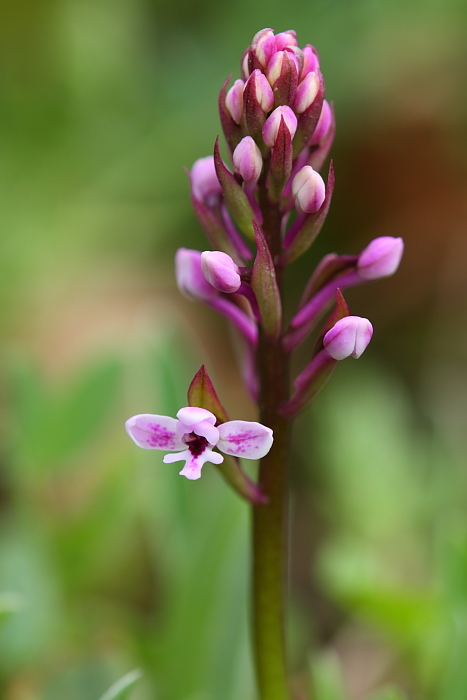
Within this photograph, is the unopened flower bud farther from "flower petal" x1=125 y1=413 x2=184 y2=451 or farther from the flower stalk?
"flower petal" x1=125 y1=413 x2=184 y2=451

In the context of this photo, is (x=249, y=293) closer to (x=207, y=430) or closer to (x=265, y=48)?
(x=207, y=430)

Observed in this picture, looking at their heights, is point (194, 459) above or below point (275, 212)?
below

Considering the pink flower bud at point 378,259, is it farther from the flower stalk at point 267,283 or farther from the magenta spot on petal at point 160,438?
the magenta spot on petal at point 160,438

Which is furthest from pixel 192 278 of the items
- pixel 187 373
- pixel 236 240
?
pixel 187 373

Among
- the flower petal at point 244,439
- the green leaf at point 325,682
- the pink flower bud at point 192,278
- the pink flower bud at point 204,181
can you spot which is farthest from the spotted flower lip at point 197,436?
the green leaf at point 325,682

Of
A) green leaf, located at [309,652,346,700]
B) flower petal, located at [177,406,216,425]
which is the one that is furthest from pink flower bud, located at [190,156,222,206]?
green leaf, located at [309,652,346,700]

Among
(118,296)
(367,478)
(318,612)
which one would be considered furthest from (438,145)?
(318,612)

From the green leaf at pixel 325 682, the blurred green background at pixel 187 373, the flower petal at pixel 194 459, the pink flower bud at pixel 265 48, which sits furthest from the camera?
the blurred green background at pixel 187 373
